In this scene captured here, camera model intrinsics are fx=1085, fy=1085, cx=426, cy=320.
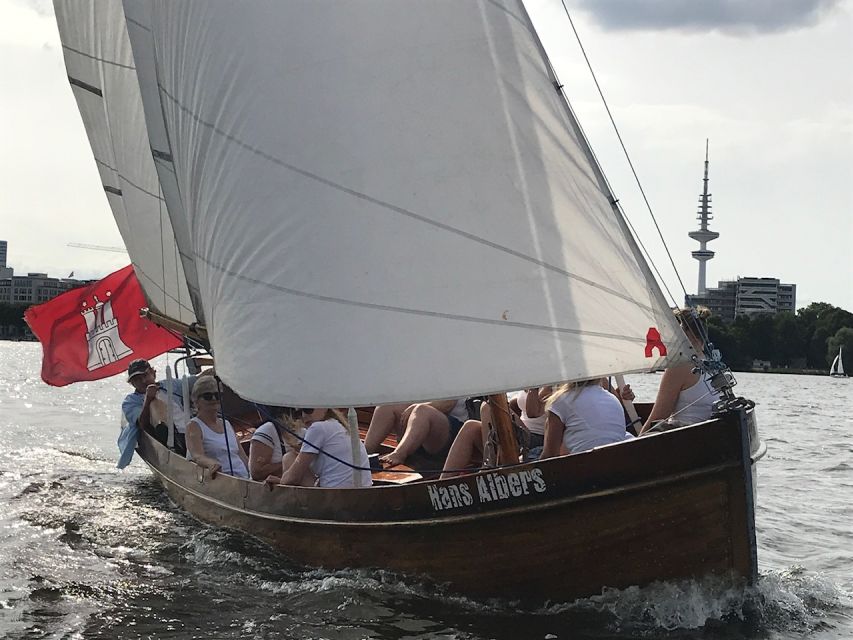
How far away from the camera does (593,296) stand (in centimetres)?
674

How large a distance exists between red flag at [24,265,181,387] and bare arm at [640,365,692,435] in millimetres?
8229

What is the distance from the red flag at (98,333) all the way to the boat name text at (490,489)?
25.9 ft

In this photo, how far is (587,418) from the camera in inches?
291

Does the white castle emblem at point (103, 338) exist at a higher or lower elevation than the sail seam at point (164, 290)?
lower

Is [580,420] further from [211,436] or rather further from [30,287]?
[30,287]

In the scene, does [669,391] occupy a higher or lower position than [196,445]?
higher

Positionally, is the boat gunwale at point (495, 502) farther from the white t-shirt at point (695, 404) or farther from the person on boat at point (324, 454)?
the white t-shirt at point (695, 404)

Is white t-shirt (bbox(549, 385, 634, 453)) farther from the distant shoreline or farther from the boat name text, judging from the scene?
the distant shoreline

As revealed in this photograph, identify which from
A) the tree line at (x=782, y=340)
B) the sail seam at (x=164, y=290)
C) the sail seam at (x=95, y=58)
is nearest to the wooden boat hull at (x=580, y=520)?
the sail seam at (x=164, y=290)

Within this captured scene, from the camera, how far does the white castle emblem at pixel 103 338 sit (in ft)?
47.1

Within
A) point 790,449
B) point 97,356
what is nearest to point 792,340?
point 790,449

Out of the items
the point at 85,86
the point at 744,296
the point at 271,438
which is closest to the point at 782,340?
the point at 744,296

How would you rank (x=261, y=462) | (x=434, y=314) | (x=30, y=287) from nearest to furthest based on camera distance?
1. (x=434, y=314)
2. (x=261, y=462)
3. (x=30, y=287)

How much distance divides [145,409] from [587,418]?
7182mm
